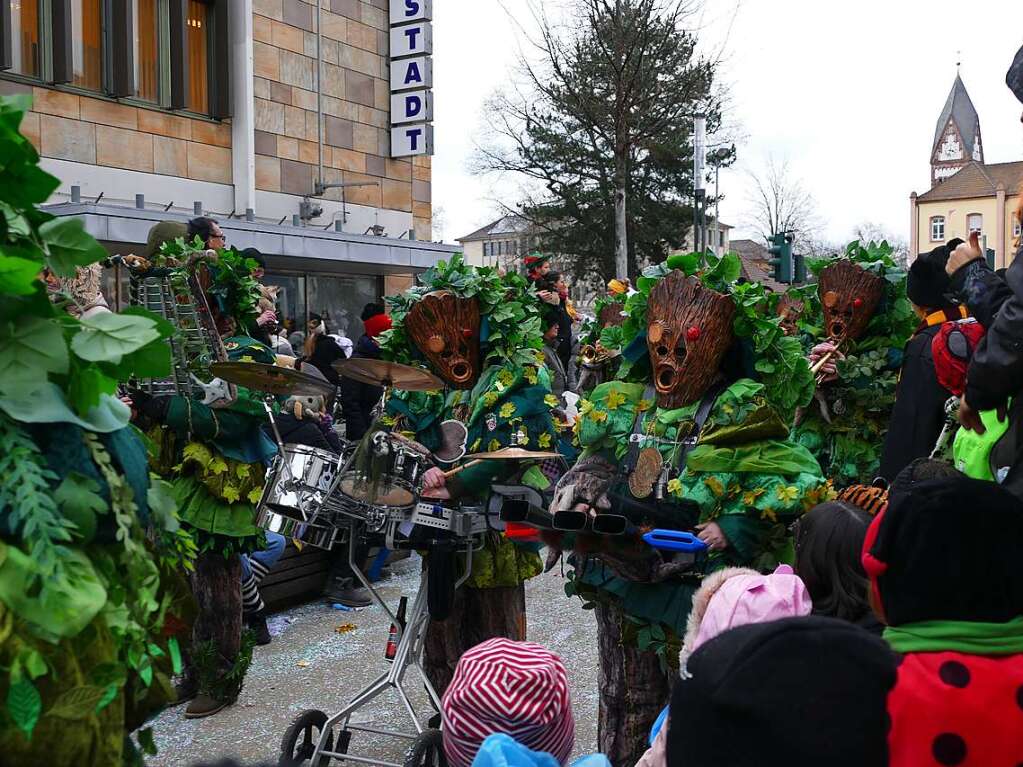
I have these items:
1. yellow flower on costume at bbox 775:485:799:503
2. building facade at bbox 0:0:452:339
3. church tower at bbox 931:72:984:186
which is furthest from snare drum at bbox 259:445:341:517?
church tower at bbox 931:72:984:186

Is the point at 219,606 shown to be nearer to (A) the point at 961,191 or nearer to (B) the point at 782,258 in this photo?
(B) the point at 782,258

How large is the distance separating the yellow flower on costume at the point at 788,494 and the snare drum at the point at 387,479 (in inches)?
51.3

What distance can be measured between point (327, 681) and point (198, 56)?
30.7 feet

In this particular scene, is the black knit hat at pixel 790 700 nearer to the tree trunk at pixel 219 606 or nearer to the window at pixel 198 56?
the tree trunk at pixel 219 606

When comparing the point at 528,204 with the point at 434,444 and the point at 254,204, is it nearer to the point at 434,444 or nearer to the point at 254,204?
the point at 254,204

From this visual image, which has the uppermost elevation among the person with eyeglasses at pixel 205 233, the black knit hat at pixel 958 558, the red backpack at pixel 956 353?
the person with eyeglasses at pixel 205 233

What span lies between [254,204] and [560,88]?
11.2 m

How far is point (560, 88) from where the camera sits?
2180 centimetres

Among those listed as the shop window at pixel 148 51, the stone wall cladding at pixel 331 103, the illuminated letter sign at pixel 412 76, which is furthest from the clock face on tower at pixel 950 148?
the shop window at pixel 148 51

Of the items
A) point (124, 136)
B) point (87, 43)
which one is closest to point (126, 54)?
point (87, 43)

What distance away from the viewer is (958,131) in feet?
250

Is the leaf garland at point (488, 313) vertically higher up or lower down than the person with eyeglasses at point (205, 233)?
lower down

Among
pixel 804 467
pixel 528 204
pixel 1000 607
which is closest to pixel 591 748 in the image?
pixel 804 467

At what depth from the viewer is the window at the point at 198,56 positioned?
11984mm
